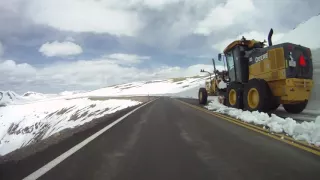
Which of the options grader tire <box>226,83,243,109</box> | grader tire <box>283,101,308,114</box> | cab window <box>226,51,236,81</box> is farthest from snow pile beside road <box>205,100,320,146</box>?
cab window <box>226,51,236,81</box>

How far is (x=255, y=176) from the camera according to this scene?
14.1ft

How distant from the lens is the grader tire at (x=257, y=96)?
13.1 meters

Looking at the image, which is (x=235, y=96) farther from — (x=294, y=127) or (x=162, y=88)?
(x=162, y=88)

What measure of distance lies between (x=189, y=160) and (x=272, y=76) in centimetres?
928

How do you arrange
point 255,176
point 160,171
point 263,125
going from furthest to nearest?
point 263,125, point 160,171, point 255,176

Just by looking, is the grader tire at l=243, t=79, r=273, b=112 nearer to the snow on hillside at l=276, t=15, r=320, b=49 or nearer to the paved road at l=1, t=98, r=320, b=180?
the paved road at l=1, t=98, r=320, b=180

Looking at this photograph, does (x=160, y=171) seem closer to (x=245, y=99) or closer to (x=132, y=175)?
(x=132, y=175)

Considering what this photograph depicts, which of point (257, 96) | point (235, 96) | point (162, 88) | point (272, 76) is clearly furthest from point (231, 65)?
point (162, 88)

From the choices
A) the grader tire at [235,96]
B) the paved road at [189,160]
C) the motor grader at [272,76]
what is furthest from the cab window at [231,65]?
the paved road at [189,160]

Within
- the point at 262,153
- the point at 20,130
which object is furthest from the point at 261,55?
the point at 20,130

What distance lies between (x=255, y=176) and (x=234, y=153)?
5.06ft

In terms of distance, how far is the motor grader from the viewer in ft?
41.2

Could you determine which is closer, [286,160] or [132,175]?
[132,175]

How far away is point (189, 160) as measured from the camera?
17.5ft
